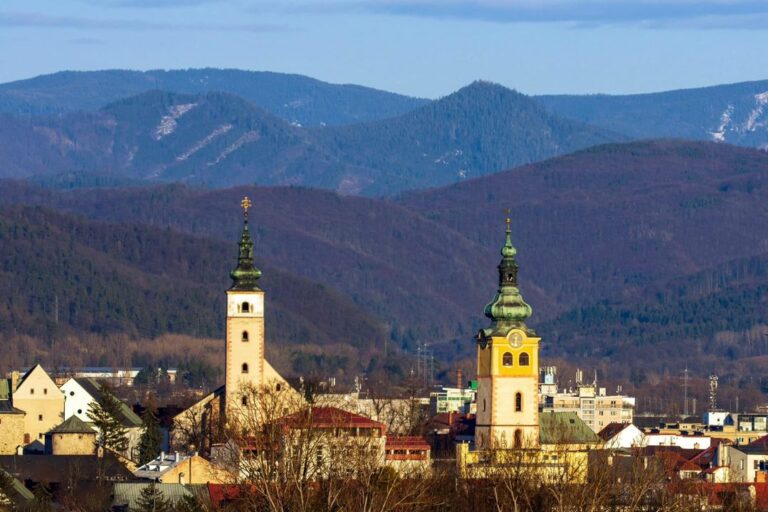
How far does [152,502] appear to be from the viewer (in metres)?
82.2

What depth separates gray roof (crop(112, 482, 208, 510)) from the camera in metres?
88.2

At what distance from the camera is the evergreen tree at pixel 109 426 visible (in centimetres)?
11825

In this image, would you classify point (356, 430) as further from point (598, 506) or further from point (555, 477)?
point (598, 506)

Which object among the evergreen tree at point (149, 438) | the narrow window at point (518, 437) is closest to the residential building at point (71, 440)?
the evergreen tree at point (149, 438)

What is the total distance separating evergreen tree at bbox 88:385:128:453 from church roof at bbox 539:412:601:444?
17.1 metres

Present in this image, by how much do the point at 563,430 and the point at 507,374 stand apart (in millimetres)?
3341

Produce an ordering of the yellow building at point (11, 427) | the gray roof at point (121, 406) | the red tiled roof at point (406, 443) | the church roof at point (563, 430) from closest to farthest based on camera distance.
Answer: the red tiled roof at point (406, 443)
the church roof at point (563, 430)
the yellow building at point (11, 427)
the gray roof at point (121, 406)

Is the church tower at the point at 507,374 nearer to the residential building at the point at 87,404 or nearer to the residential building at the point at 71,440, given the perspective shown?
the residential building at the point at 71,440

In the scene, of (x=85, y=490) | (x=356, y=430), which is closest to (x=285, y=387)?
(x=356, y=430)

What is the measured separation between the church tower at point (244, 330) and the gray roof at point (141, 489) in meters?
35.1

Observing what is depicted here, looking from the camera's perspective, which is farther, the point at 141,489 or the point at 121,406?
the point at 121,406

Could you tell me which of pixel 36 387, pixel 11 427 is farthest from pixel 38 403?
pixel 11 427

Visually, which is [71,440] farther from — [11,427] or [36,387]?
[36,387]

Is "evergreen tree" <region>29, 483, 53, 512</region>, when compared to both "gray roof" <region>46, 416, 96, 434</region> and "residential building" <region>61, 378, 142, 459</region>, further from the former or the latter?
"residential building" <region>61, 378, 142, 459</region>
